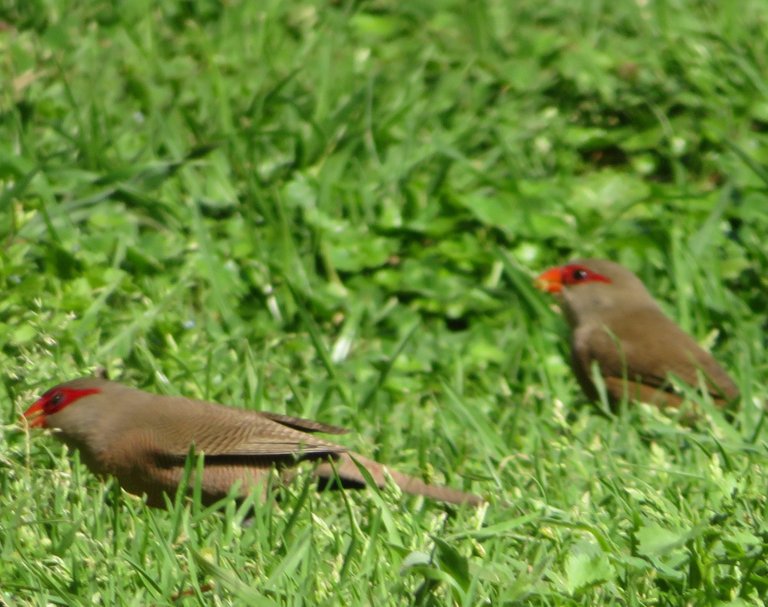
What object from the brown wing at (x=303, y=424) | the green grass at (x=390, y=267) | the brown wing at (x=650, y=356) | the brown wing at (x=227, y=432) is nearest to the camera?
the green grass at (x=390, y=267)

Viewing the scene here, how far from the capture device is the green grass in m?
4.04

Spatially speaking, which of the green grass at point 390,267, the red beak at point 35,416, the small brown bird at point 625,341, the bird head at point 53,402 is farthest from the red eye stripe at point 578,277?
the red beak at point 35,416

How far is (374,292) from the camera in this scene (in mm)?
6633

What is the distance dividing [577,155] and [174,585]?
438 centimetres

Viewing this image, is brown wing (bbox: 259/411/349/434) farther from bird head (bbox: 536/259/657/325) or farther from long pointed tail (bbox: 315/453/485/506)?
bird head (bbox: 536/259/657/325)

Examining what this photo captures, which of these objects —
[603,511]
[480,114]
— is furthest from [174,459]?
[480,114]

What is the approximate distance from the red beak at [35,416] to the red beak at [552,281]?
264 centimetres

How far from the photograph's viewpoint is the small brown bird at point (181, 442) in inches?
184

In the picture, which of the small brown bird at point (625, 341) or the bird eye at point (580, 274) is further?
the bird eye at point (580, 274)

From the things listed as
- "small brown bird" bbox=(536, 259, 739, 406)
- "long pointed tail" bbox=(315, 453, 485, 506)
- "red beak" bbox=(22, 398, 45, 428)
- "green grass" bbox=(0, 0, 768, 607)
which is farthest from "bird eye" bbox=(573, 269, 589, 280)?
"red beak" bbox=(22, 398, 45, 428)

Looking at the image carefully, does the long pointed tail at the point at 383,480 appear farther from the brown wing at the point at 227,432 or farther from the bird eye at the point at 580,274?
the bird eye at the point at 580,274

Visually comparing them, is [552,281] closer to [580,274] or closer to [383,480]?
[580,274]

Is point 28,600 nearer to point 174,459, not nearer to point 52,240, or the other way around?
point 174,459

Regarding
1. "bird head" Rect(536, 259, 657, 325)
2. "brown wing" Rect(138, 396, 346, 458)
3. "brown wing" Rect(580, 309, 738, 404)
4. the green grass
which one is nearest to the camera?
the green grass
